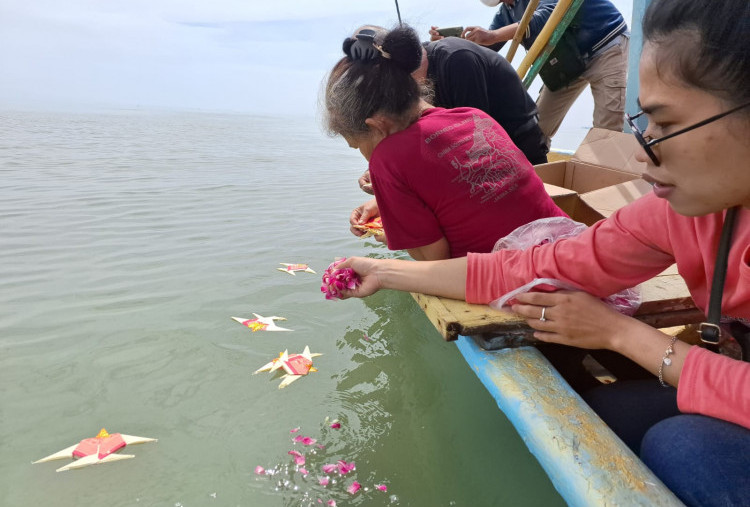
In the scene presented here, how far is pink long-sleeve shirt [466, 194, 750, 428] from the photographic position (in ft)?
3.52

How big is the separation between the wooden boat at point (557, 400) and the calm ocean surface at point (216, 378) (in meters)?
0.72

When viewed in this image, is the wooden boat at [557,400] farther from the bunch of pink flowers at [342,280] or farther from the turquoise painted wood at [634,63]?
the turquoise painted wood at [634,63]

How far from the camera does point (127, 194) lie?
688 centimetres

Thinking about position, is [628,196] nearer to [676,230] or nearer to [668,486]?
[676,230]

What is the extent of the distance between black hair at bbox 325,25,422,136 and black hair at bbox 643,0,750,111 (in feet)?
3.62

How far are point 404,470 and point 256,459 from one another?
24.8 inches

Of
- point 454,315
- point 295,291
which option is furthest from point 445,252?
point 295,291

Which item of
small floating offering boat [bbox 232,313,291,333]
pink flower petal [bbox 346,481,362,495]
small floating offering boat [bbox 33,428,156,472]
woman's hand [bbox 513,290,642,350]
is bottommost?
small floating offering boat [bbox 232,313,291,333]

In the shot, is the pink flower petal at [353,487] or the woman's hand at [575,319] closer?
the woman's hand at [575,319]

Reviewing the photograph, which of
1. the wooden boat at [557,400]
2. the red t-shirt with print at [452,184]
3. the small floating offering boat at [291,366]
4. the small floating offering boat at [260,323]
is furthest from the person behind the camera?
the small floating offering boat at [260,323]

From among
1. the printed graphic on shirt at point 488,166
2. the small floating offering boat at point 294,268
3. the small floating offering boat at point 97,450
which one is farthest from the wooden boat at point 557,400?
the small floating offering boat at point 294,268

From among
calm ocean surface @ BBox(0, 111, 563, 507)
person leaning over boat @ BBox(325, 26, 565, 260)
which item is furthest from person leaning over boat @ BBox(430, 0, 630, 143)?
person leaning over boat @ BBox(325, 26, 565, 260)

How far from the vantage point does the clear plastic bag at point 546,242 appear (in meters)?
1.50

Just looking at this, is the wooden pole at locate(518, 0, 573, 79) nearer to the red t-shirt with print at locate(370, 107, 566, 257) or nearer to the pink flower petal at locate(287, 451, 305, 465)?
the red t-shirt with print at locate(370, 107, 566, 257)
